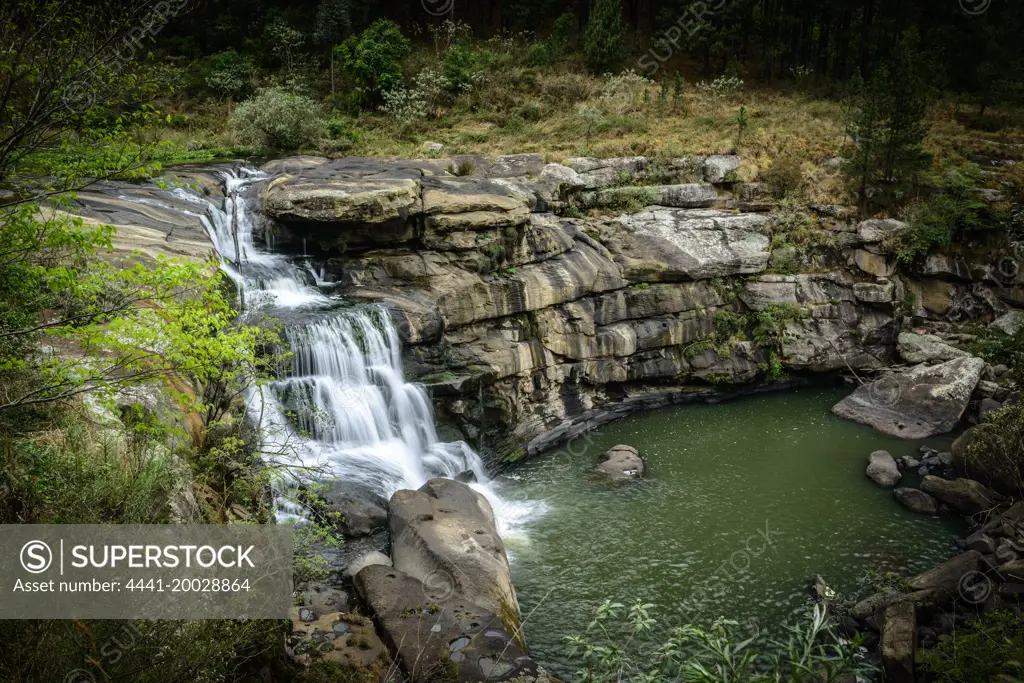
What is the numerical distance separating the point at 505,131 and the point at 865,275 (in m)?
15.1

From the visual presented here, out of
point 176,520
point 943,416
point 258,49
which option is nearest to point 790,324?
point 943,416

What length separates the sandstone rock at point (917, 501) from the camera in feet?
50.8

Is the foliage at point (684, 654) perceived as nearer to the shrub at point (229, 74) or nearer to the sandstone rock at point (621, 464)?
the sandstone rock at point (621, 464)

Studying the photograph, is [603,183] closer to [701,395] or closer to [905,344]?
[701,395]

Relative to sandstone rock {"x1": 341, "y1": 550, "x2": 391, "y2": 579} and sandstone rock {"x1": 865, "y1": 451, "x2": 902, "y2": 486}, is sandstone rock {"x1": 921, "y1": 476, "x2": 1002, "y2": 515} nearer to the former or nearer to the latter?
sandstone rock {"x1": 865, "y1": 451, "x2": 902, "y2": 486}

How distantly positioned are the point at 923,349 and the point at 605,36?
20827 millimetres

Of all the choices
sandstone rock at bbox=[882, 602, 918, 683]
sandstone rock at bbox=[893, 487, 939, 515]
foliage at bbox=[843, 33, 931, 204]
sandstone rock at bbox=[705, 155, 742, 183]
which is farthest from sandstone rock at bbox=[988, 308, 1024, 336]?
sandstone rock at bbox=[882, 602, 918, 683]

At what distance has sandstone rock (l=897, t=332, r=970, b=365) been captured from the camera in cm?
2195

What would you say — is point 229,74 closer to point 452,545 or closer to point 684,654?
point 452,545

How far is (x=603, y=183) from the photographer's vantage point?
23.7m

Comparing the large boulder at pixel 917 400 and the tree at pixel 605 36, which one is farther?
the tree at pixel 605 36

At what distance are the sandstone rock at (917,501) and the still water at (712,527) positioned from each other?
256 mm

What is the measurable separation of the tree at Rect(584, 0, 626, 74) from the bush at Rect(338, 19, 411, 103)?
9.14 m

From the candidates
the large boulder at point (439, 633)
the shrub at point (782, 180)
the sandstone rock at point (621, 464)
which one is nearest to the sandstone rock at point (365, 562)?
the large boulder at point (439, 633)
